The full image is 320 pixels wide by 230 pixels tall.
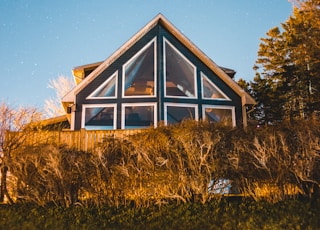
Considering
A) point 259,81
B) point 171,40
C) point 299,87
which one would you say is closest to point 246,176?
point 171,40

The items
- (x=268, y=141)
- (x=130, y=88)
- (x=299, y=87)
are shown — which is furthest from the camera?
(x=299, y=87)

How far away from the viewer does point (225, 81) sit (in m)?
14.9

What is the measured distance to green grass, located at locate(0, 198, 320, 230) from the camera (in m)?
6.69

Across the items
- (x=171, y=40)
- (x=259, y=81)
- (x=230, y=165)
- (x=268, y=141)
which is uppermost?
(x=259, y=81)

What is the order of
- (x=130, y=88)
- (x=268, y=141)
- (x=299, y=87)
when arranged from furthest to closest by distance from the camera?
(x=299, y=87) < (x=130, y=88) < (x=268, y=141)

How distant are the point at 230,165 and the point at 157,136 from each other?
1.79 metres

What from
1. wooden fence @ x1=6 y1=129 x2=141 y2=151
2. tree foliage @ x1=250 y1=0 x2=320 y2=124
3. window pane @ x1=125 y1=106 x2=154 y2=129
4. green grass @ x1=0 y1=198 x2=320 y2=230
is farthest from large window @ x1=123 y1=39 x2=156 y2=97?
tree foliage @ x1=250 y1=0 x2=320 y2=124

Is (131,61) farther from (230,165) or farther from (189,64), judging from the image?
(230,165)

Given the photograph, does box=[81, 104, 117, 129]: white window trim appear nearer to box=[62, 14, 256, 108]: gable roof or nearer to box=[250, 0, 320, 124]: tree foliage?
box=[62, 14, 256, 108]: gable roof

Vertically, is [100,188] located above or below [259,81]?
below

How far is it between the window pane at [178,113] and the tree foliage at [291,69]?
829cm

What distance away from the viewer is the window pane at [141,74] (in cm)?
1453

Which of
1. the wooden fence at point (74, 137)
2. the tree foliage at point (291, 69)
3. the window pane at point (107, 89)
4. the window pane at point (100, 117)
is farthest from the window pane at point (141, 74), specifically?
the tree foliage at point (291, 69)

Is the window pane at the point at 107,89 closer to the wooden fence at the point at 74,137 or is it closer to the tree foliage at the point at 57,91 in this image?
the wooden fence at the point at 74,137
